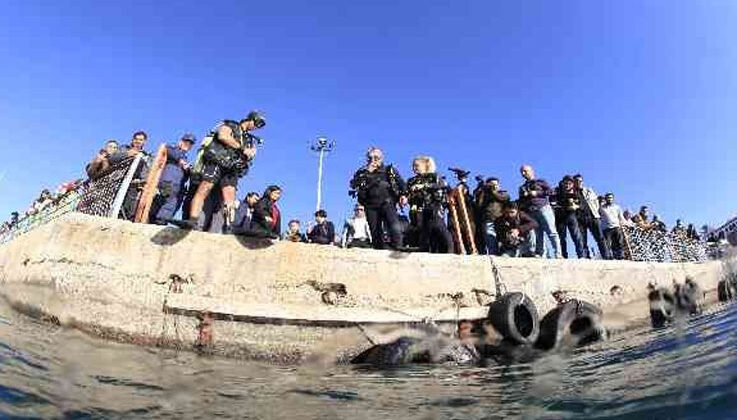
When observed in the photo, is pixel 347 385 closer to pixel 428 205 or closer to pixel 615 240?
pixel 428 205

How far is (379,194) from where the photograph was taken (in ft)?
22.0

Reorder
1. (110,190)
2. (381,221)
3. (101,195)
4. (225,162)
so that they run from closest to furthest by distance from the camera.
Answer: (225,162), (110,190), (101,195), (381,221)

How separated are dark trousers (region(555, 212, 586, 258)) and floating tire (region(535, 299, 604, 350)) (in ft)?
8.33

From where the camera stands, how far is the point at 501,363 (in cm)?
514

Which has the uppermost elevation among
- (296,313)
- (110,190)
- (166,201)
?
(110,190)

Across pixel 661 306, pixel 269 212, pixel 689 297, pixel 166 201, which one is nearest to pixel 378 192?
pixel 269 212

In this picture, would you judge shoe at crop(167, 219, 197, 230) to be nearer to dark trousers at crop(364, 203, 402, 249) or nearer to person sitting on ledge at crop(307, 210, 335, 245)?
dark trousers at crop(364, 203, 402, 249)

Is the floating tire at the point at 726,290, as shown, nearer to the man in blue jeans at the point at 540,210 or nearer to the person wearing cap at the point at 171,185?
the man in blue jeans at the point at 540,210

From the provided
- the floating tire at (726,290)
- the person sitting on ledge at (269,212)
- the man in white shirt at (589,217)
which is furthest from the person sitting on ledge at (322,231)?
the floating tire at (726,290)

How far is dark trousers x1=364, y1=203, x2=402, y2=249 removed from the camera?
6621 mm

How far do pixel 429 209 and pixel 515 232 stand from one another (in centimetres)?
210

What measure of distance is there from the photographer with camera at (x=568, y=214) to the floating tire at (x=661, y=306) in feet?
5.67

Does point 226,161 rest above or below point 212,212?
above

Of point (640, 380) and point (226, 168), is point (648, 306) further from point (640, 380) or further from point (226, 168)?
point (226, 168)
